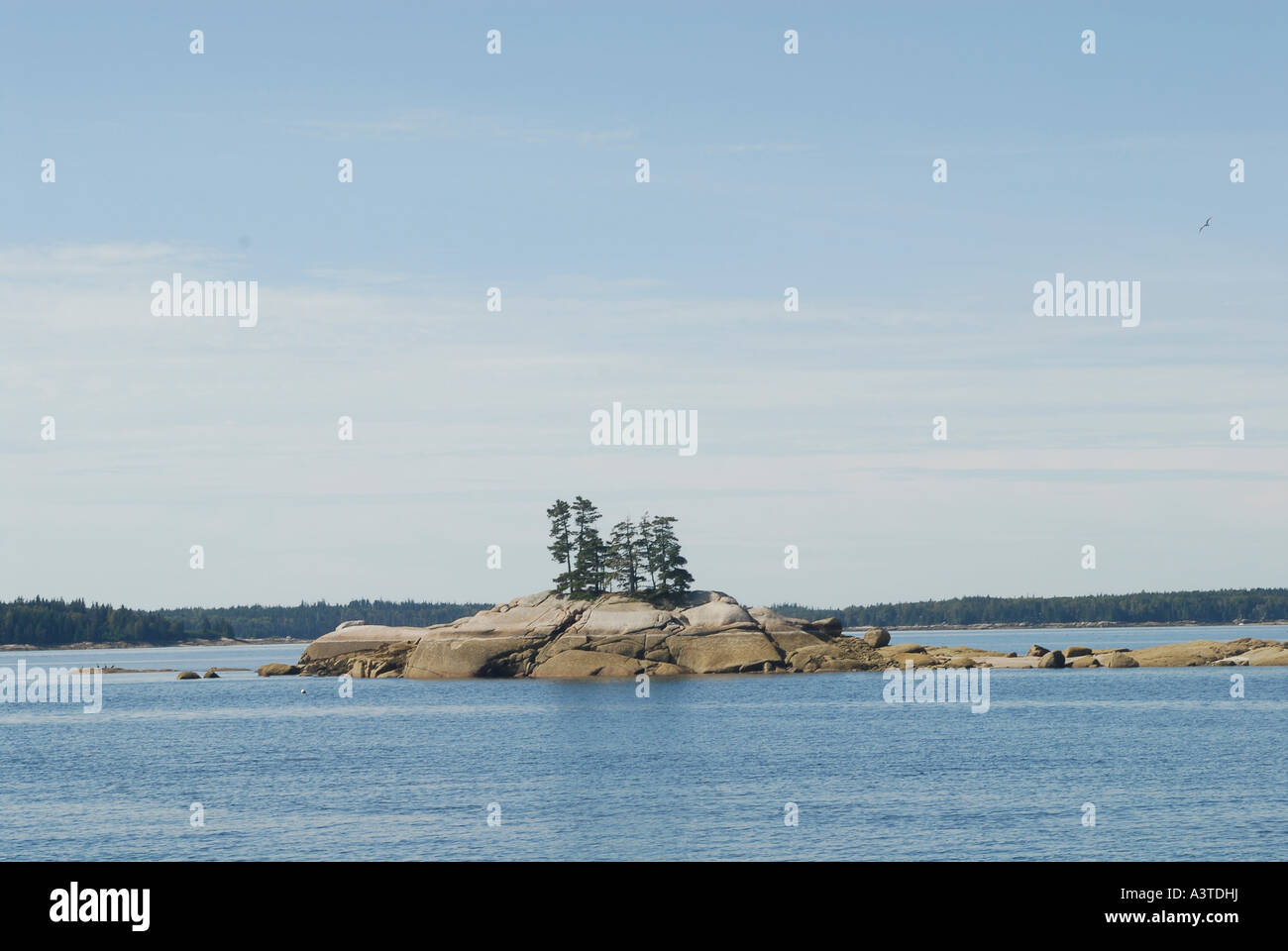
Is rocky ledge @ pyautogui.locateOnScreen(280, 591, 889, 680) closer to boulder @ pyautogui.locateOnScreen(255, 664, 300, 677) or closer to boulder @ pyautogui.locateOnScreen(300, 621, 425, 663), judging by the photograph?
boulder @ pyautogui.locateOnScreen(300, 621, 425, 663)

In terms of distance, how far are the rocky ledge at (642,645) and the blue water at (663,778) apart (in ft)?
43.7

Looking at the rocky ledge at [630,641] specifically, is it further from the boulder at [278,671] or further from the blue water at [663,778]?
the boulder at [278,671]

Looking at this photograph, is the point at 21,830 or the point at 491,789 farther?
the point at 491,789

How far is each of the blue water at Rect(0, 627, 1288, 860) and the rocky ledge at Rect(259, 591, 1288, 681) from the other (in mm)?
13328

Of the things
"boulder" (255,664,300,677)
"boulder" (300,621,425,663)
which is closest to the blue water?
"boulder" (300,621,425,663)

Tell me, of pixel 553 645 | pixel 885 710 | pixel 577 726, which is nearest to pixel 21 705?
pixel 553 645

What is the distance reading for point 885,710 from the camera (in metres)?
87.7

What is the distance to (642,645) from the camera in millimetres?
113125

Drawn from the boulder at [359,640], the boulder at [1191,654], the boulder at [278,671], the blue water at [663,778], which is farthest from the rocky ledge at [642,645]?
the boulder at [278,671]

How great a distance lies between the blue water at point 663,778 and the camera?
3903cm
